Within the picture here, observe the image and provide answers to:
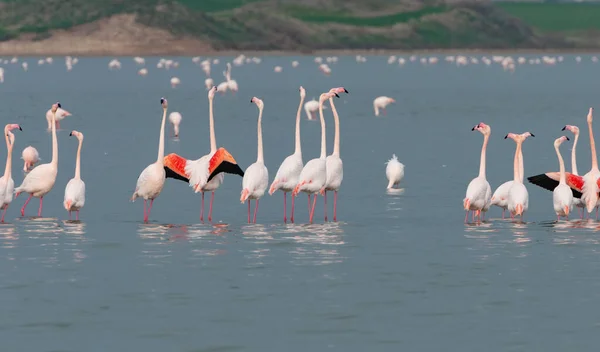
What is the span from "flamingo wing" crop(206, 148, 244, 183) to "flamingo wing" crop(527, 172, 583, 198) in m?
5.26

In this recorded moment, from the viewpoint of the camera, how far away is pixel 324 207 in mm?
25609

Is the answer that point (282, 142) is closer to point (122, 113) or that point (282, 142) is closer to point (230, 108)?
point (122, 113)

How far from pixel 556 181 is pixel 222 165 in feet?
19.3

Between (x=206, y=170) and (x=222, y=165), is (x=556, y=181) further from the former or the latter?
(x=206, y=170)

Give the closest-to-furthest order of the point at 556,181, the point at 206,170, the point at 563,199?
the point at 563,199, the point at 206,170, the point at 556,181

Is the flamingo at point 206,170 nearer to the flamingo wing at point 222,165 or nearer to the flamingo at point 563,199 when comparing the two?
the flamingo wing at point 222,165

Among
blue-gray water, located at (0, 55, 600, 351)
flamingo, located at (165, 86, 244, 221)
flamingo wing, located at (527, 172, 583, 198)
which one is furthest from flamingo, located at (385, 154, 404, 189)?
flamingo, located at (165, 86, 244, 221)

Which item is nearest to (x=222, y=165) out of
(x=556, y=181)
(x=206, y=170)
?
(x=206, y=170)

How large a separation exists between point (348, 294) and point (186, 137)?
26773 mm

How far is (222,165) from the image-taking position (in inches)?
922

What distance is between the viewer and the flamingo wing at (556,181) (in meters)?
23.7

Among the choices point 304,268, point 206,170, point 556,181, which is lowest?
point 304,268

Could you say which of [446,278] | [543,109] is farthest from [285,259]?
[543,109]

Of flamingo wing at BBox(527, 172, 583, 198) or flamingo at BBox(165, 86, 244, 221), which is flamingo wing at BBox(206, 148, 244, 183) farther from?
flamingo wing at BBox(527, 172, 583, 198)
